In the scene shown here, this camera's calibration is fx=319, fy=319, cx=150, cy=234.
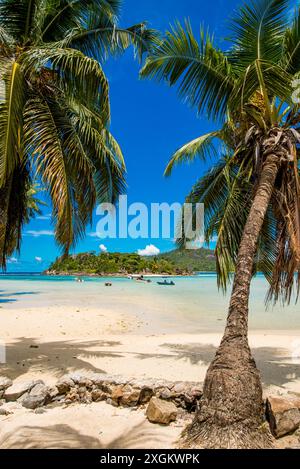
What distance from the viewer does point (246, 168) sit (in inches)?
211

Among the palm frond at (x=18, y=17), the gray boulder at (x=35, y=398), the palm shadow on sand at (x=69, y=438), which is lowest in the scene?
the palm shadow on sand at (x=69, y=438)

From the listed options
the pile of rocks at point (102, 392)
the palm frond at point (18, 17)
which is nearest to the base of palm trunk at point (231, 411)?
the pile of rocks at point (102, 392)

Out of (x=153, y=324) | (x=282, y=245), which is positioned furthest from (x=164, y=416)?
(x=153, y=324)

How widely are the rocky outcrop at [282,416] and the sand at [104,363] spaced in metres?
1.04

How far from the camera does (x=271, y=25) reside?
545 cm

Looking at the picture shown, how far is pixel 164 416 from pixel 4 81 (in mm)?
5217

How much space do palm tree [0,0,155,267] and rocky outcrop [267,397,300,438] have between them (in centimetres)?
365

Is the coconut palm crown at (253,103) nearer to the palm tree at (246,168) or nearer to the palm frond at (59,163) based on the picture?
the palm tree at (246,168)

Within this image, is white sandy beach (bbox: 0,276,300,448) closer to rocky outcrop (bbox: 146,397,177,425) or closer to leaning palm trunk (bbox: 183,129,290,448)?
rocky outcrop (bbox: 146,397,177,425)

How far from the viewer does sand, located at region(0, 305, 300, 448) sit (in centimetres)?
364

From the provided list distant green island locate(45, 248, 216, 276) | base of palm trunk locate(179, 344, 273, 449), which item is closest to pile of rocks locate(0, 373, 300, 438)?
base of palm trunk locate(179, 344, 273, 449)

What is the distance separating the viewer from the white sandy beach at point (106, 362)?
12.0ft

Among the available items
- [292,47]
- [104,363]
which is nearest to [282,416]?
[104,363]
